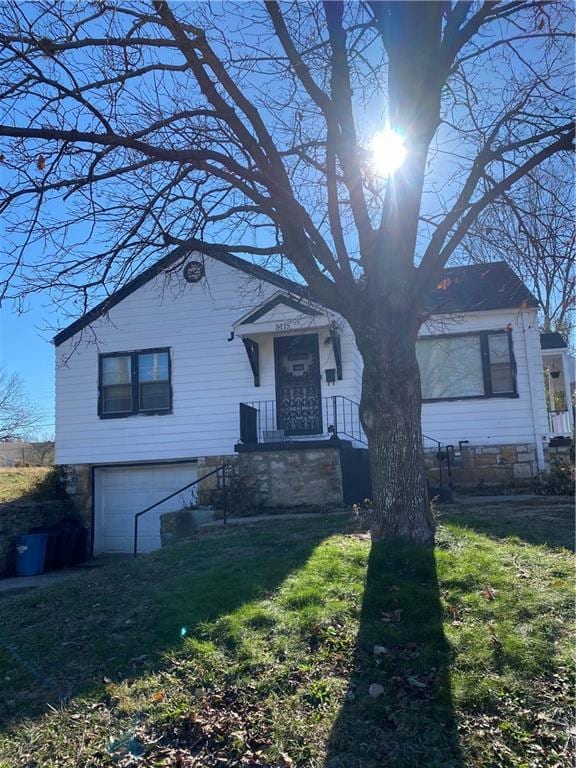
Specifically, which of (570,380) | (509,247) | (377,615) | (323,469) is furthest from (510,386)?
(377,615)

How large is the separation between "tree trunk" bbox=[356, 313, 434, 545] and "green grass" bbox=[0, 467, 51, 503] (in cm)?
1023

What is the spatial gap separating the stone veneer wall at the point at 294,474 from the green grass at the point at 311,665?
4.68 m

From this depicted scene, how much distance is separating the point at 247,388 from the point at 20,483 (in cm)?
594

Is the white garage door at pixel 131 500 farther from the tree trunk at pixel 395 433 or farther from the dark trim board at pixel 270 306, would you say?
the tree trunk at pixel 395 433

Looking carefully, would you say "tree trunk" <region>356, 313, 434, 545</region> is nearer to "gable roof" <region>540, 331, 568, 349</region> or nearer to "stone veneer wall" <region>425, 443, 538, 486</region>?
"stone veneer wall" <region>425, 443, 538, 486</region>

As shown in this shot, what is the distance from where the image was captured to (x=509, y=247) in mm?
7434

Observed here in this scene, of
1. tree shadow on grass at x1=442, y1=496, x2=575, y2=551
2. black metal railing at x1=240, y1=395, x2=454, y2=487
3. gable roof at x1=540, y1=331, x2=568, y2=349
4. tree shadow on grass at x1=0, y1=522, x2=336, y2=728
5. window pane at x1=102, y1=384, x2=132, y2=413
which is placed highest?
gable roof at x1=540, y1=331, x2=568, y2=349

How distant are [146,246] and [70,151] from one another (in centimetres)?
116

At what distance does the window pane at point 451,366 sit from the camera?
512 inches

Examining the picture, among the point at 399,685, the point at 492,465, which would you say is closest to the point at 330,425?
the point at 492,465

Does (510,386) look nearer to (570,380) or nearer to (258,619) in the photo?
(570,380)

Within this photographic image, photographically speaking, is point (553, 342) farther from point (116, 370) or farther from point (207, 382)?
point (116, 370)

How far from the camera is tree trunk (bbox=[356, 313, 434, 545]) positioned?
5.61 metres

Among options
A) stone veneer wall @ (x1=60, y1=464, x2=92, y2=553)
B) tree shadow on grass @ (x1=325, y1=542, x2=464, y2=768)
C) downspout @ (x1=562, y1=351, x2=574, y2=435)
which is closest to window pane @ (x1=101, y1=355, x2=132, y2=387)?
stone veneer wall @ (x1=60, y1=464, x2=92, y2=553)
